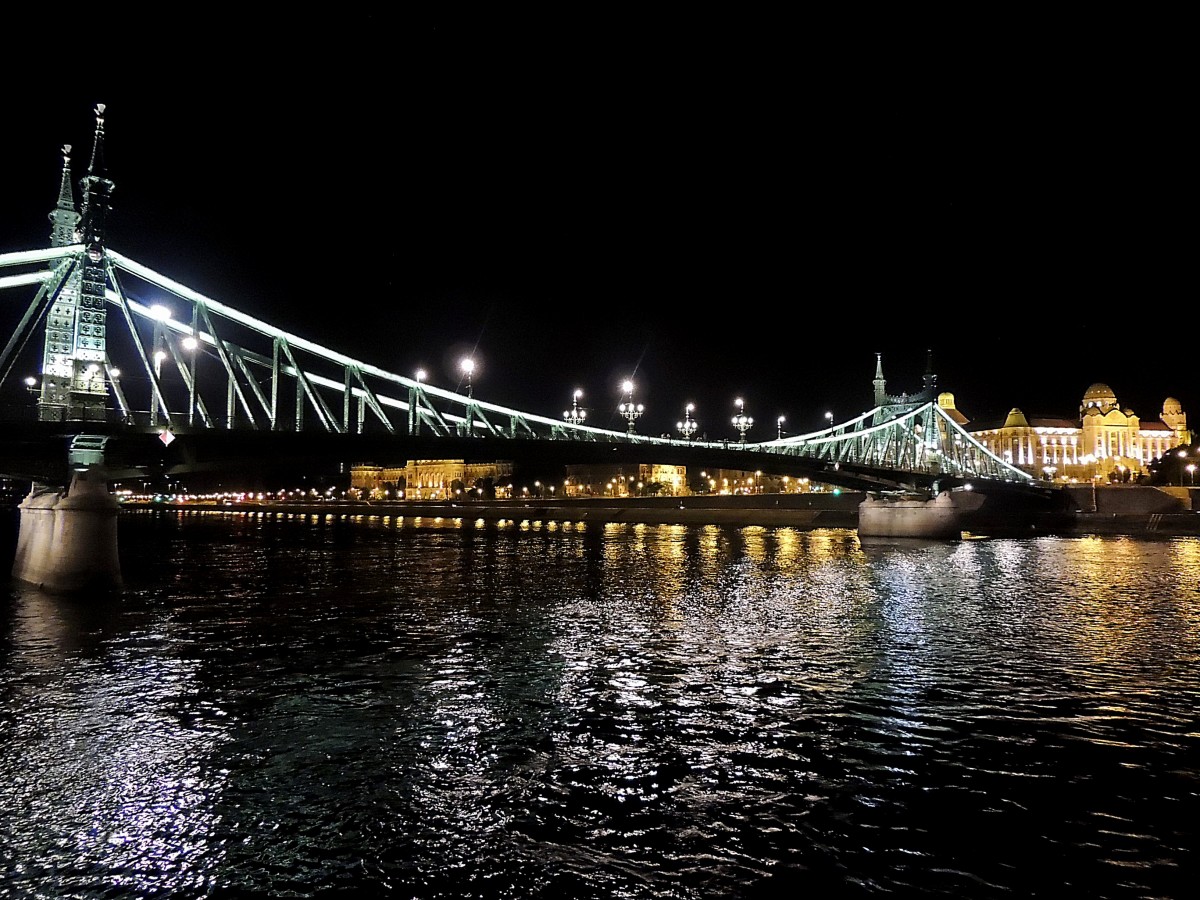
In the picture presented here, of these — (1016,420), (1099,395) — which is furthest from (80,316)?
(1099,395)

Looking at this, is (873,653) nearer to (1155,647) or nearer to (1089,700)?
(1089,700)

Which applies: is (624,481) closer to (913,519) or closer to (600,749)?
(913,519)

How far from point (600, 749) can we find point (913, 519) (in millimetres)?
56578

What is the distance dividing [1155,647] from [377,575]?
2693cm

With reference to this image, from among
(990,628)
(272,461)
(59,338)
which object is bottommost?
(990,628)

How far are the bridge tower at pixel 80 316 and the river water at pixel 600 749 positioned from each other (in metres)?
6.23

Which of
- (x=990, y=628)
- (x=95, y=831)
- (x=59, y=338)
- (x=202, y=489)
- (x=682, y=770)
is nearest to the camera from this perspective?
(x=95, y=831)

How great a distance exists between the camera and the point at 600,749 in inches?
456

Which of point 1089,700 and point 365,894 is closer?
point 365,894

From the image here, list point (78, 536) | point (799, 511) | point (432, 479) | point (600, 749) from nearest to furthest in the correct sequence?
1. point (600, 749)
2. point (78, 536)
3. point (799, 511)
4. point (432, 479)

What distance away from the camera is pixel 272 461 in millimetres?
33844

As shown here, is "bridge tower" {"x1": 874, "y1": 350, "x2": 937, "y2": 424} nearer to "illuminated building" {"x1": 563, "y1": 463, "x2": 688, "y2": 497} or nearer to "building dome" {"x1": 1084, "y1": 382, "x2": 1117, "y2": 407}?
"illuminated building" {"x1": 563, "y1": 463, "x2": 688, "y2": 497}

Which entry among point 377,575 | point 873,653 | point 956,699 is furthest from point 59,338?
point 956,699

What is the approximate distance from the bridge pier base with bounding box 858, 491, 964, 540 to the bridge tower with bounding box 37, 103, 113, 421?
169 ft
